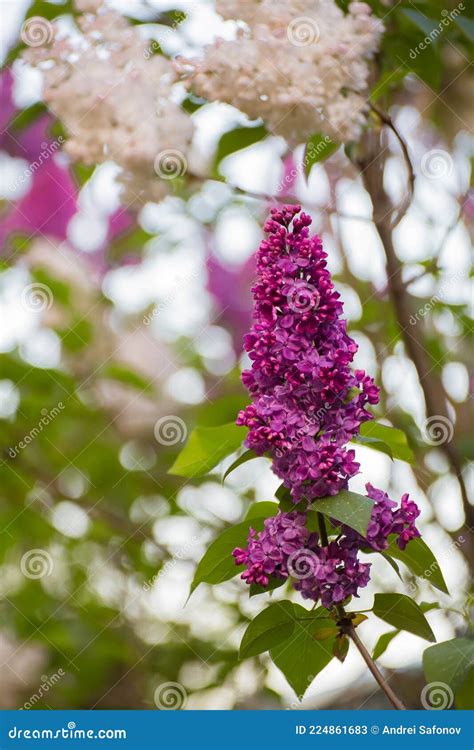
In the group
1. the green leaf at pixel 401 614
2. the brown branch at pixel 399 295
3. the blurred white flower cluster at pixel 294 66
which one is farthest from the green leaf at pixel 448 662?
the blurred white flower cluster at pixel 294 66

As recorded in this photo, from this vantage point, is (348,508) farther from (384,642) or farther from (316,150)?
(316,150)

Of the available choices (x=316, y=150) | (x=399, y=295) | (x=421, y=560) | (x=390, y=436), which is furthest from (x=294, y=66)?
(x=421, y=560)

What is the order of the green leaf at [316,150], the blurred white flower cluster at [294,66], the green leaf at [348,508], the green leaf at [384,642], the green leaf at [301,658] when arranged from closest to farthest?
the green leaf at [348,508] → the green leaf at [301,658] → the green leaf at [384,642] → the blurred white flower cluster at [294,66] → the green leaf at [316,150]

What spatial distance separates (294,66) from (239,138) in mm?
221

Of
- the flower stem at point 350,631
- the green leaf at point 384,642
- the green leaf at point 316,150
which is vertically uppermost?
the green leaf at point 316,150

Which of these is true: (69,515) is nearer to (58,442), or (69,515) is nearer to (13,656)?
(58,442)

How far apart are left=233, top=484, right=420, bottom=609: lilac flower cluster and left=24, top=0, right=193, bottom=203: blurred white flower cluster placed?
1.89 ft

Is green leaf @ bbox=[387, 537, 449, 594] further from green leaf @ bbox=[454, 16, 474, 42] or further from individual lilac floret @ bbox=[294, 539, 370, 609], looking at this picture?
green leaf @ bbox=[454, 16, 474, 42]

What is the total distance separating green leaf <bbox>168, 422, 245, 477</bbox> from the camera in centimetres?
72

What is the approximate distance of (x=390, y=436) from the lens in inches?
29.9

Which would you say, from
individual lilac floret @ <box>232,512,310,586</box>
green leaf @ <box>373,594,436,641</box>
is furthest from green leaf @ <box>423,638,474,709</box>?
individual lilac floret @ <box>232,512,310,586</box>

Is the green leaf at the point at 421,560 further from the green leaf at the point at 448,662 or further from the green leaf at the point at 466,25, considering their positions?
the green leaf at the point at 466,25

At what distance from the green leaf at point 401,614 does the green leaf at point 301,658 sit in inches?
1.9

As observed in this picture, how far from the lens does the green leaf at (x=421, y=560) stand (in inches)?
25.8
